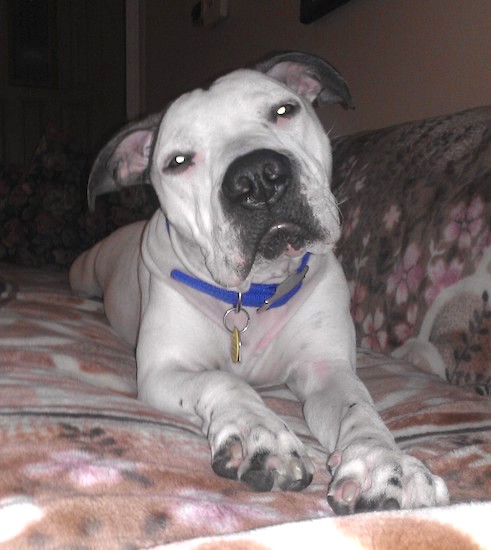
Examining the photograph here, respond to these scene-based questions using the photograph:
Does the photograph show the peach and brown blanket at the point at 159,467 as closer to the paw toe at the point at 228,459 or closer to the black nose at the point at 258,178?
the paw toe at the point at 228,459

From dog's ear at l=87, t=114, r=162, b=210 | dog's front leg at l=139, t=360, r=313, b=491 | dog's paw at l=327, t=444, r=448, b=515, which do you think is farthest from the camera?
dog's ear at l=87, t=114, r=162, b=210

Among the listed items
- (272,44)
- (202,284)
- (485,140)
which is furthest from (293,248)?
(272,44)

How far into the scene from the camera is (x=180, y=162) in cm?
188

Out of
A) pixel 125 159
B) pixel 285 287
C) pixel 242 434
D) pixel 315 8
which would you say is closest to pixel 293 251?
pixel 285 287

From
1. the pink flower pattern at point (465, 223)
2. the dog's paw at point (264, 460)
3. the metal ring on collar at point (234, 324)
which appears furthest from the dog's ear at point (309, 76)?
the dog's paw at point (264, 460)

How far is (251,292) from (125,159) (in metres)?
0.67

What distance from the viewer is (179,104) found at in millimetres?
1959

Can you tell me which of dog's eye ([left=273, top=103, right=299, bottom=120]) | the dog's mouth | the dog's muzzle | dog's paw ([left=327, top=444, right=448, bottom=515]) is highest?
dog's eye ([left=273, top=103, right=299, bottom=120])

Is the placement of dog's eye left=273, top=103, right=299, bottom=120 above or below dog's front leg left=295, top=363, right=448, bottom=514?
above

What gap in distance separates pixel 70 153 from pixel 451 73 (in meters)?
2.71

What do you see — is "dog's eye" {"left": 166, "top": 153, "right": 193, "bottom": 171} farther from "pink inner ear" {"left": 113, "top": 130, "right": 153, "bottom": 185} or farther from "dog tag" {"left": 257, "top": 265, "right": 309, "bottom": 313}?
"dog tag" {"left": 257, "top": 265, "right": 309, "bottom": 313}

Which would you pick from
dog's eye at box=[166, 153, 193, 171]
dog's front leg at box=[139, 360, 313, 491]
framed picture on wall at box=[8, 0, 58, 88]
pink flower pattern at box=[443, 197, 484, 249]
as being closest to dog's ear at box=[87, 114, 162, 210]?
dog's eye at box=[166, 153, 193, 171]

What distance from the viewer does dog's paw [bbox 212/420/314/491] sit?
1.17 metres

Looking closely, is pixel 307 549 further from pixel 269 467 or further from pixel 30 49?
pixel 30 49
